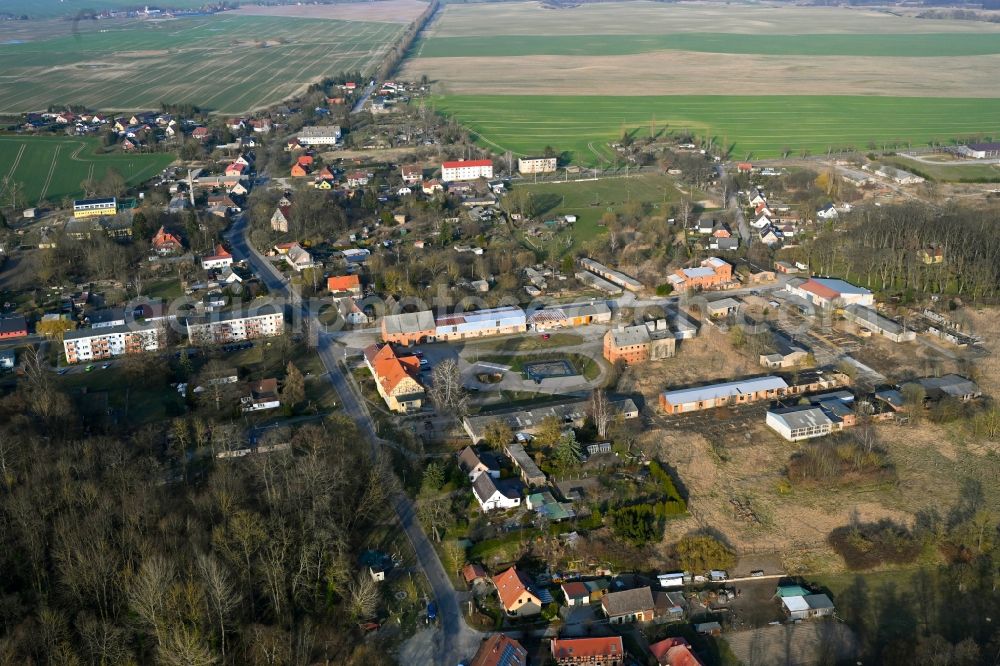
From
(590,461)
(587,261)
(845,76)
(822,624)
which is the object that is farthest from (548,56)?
(822,624)

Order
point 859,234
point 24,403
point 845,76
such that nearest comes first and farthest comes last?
point 24,403, point 859,234, point 845,76

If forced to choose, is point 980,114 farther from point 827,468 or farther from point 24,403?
point 24,403

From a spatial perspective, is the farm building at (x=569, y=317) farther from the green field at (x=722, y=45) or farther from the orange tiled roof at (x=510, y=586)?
the green field at (x=722, y=45)

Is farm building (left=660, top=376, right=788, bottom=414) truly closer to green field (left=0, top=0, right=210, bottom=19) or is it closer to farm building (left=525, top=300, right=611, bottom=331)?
farm building (left=525, top=300, right=611, bottom=331)

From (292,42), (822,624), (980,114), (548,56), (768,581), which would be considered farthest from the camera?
(292,42)

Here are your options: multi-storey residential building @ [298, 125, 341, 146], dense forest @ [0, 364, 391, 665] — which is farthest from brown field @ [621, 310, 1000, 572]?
multi-storey residential building @ [298, 125, 341, 146]

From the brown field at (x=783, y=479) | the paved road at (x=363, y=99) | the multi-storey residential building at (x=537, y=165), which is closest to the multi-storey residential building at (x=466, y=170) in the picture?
the multi-storey residential building at (x=537, y=165)
